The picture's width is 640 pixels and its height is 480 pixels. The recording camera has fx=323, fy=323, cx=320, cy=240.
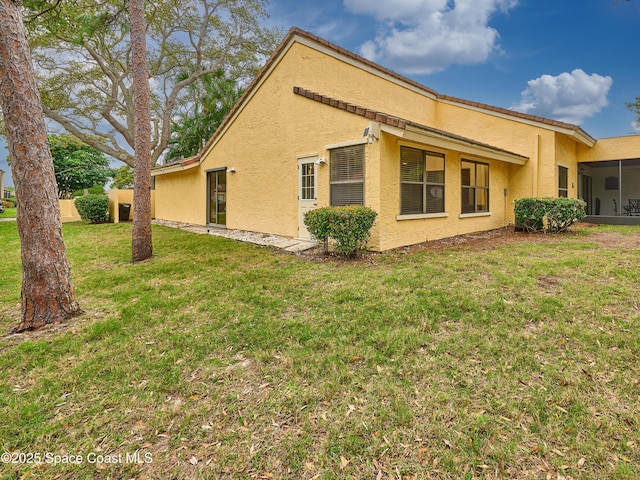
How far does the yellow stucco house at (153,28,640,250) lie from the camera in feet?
25.8

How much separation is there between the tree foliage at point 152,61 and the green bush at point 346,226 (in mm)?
19000

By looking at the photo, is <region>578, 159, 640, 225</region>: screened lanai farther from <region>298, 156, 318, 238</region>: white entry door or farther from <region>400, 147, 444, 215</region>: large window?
<region>298, 156, 318, 238</region>: white entry door

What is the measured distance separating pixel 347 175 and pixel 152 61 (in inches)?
817

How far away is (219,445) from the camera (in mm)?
2301

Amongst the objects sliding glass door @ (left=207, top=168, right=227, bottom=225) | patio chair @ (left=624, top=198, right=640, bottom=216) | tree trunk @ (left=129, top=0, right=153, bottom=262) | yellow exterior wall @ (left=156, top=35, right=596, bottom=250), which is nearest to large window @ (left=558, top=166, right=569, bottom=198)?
yellow exterior wall @ (left=156, top=35, right=596, bottom=250)

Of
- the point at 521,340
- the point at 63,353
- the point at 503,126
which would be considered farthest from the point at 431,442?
the point at 503,126

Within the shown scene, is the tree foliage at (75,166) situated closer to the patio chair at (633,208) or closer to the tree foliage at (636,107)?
the patio chair at (633,208)

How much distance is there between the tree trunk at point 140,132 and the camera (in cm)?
727

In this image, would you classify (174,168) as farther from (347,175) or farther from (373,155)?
(373,155)

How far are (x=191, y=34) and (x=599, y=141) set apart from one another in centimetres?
2318

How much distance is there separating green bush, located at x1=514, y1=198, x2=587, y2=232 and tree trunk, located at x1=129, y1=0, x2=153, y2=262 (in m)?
10.5

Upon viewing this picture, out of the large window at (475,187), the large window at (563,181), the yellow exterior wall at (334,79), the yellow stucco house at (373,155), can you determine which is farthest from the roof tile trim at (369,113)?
the large window at (563,181)

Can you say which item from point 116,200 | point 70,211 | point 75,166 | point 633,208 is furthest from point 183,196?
point 75,166

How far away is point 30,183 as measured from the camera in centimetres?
409
